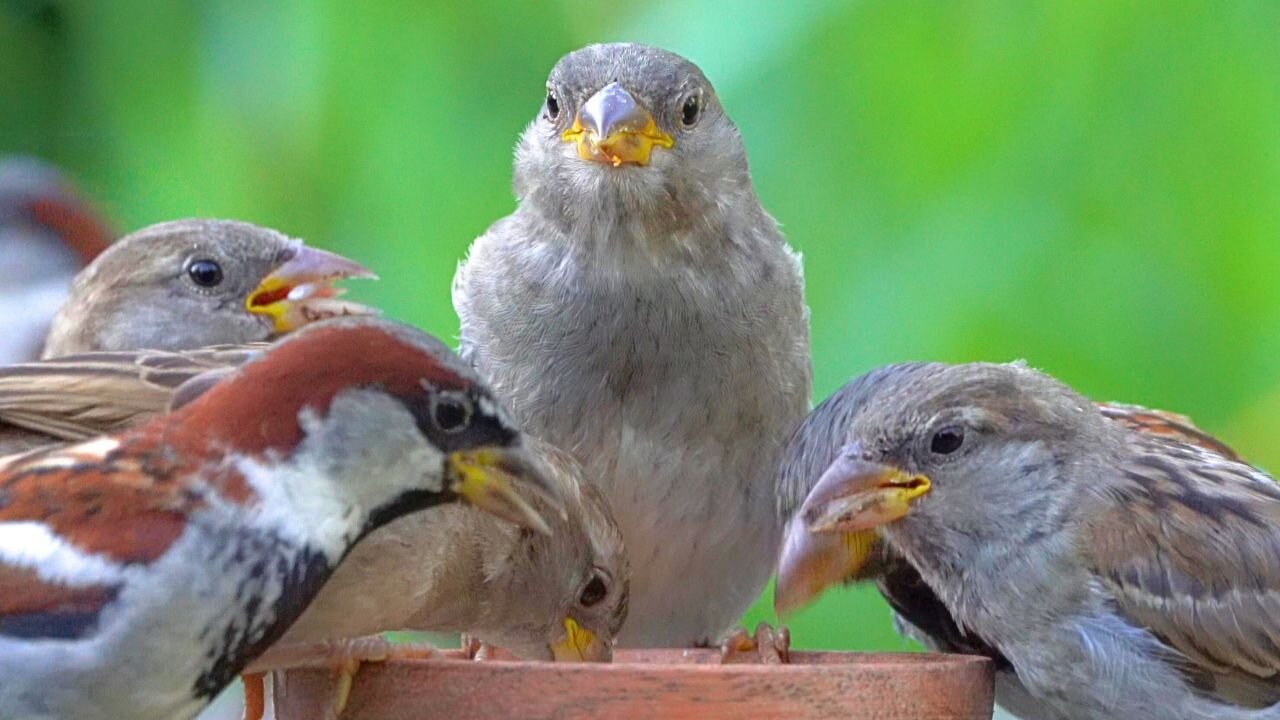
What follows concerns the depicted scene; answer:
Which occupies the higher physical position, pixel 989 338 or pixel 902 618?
pixel 989 338

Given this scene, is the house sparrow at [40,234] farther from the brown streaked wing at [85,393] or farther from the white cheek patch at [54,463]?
the white cheek patch at [54,463]

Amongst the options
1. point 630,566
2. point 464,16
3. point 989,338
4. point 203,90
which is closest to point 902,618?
point 630,566

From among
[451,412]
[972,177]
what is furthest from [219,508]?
[972,177]

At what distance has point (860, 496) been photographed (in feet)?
6.14

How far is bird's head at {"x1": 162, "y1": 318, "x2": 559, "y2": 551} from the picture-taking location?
1.44 m

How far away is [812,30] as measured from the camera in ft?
10.1

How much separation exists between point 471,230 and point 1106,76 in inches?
41.0

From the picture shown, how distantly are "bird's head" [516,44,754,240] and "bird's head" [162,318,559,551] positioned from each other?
68cm

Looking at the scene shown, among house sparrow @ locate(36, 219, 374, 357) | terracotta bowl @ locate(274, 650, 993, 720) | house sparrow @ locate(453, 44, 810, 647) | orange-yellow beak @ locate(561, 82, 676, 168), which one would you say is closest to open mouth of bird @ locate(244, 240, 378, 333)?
house sparrow @ locate(36, 219, 374, 357)

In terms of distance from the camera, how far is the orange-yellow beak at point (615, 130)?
2.13 meters

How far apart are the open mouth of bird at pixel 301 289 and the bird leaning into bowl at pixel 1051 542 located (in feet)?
2.28

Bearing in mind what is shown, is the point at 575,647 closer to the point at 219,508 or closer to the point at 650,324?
the point at 650,324

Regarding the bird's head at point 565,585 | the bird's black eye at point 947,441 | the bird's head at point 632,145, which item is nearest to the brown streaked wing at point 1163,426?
the bird's black eye at point 947,441

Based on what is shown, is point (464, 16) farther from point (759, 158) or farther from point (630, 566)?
point (630, 566)
